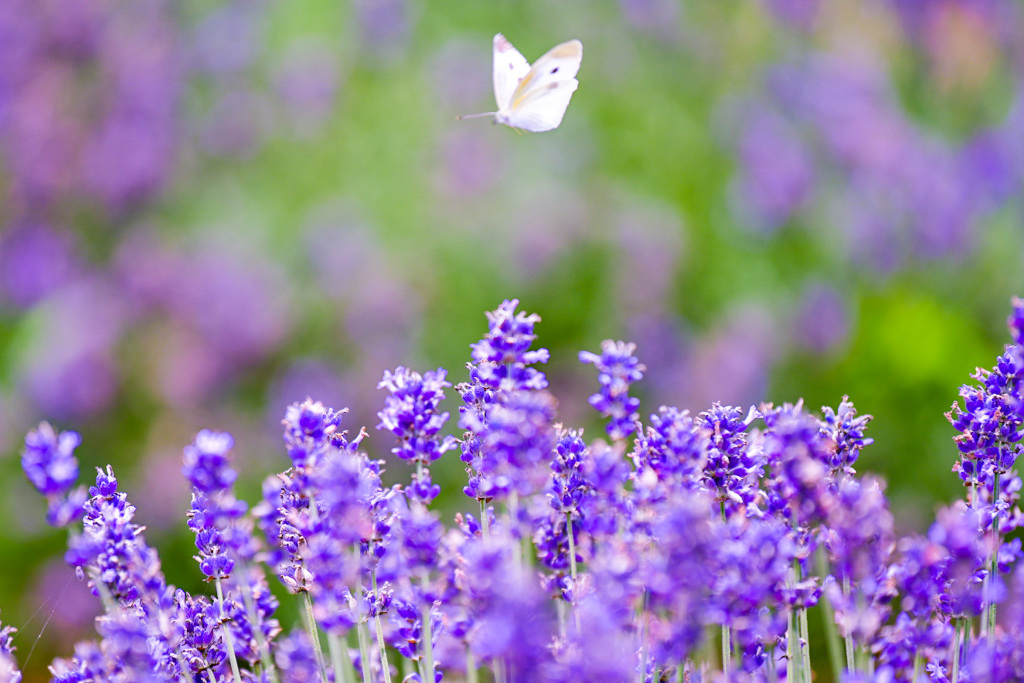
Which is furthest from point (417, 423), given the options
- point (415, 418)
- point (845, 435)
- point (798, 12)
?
point (798, 12)

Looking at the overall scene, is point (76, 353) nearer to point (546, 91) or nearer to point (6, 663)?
point (546, 91)

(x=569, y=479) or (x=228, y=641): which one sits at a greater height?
(x=569, y=479)

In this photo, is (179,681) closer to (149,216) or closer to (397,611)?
(397,611)

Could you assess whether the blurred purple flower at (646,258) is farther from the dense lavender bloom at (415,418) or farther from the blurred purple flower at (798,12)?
the dense lavender bloom at (415,418)

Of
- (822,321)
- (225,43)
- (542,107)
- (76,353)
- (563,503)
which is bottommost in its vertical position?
(563,503)

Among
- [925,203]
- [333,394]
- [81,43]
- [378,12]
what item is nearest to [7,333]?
[81,43]
